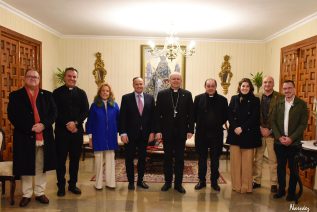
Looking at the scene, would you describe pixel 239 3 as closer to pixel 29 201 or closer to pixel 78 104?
pixel 78 104

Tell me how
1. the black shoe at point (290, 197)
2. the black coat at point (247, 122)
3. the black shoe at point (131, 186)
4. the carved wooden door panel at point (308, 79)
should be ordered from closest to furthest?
the black shoe at point (290, 197)
the black coat at point (247, 122)
the black shoe at point (131, 186)
the carved wooden door panel at point (308, 79)

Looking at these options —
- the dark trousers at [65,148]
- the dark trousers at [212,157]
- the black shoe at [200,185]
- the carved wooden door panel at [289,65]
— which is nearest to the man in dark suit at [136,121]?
the dark trousers at [65,148]

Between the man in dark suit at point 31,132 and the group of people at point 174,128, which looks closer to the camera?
the man in dark suit at point 31,132

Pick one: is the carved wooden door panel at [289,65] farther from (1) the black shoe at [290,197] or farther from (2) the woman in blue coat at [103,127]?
(2) the woman in blue coat at [103,127]

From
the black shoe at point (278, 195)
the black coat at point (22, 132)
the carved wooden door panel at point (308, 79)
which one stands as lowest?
the black shoe at point (278, 195)

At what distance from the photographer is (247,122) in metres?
3.91

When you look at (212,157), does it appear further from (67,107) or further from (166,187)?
(67,107)

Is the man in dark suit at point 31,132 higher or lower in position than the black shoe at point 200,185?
higher

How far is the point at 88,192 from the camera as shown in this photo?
13.2 ft

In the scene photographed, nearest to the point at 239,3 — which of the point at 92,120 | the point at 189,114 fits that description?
the point at 189,114

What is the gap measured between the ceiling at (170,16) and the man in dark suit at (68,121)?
127 centimetres

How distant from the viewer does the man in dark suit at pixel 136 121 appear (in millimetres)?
3984

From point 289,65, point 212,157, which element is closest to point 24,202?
point 212,157

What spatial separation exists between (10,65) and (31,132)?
1.81 m
